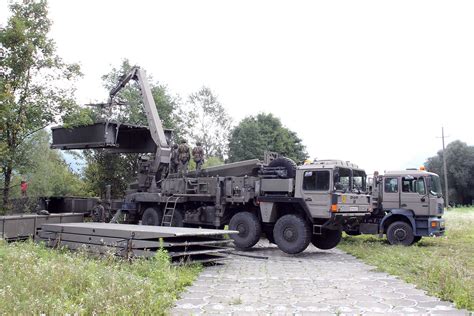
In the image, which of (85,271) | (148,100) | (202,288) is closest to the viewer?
(85,271)

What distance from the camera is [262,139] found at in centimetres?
4500

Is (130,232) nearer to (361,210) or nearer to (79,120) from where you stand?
(361,210)

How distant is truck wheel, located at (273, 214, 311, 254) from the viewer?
39.4 ft

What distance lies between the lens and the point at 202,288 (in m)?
7.43

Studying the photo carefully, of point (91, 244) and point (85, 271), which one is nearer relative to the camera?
point (85, 271)

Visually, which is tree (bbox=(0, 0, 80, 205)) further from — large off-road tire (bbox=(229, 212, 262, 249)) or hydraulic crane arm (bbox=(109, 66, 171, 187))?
large off-road tire (bbox=(229, 212, 262, 249))

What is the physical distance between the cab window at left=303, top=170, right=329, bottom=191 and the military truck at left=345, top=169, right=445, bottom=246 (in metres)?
2.99

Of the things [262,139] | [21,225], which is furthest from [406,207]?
[262,139]

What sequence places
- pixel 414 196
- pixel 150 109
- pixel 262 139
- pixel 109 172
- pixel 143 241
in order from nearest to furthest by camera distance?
pixel 143 241
pixel 414 196
pixel 150 109
pixel 109 172
pixel 262 139

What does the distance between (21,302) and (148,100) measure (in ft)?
41.2

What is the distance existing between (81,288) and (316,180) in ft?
24.1

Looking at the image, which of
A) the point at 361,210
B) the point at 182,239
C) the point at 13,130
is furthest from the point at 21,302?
the point at 13,130

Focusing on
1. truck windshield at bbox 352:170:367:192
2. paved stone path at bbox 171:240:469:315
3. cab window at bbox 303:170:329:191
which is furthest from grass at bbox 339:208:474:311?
cab window at bbox 303:170:329:191

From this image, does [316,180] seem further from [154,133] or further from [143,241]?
[154,133]
